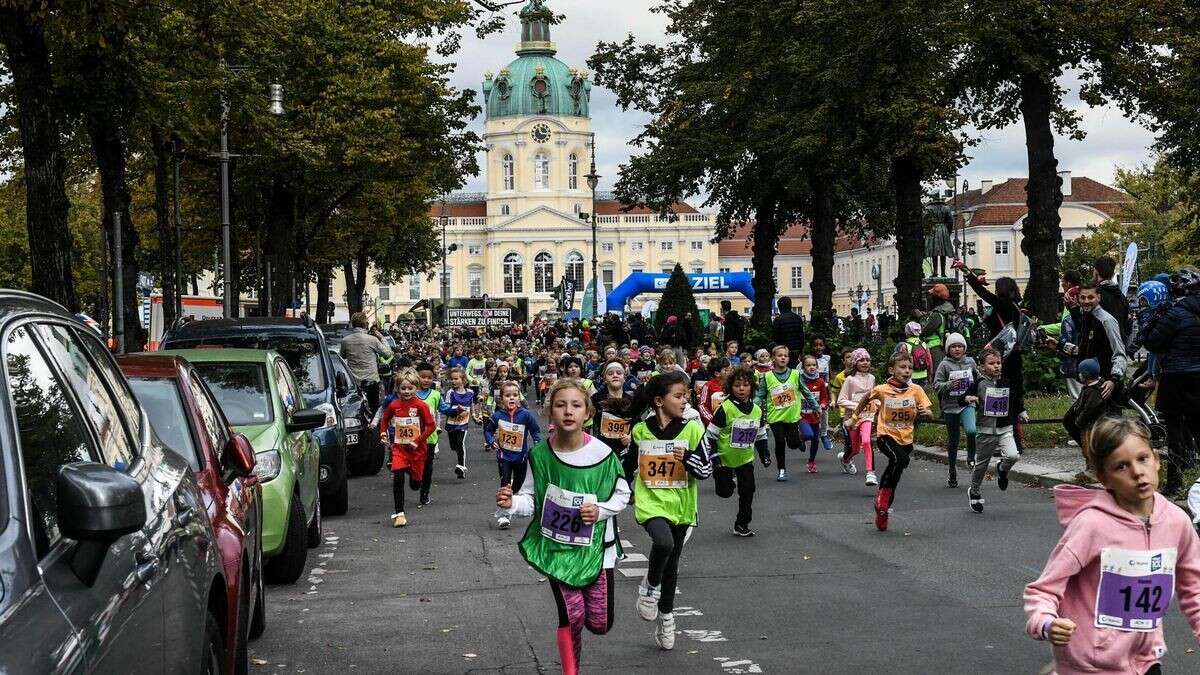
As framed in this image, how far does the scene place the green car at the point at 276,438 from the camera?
1054cm

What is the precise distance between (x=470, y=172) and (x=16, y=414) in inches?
1729

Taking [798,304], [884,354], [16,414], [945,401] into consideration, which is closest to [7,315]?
[16,414]

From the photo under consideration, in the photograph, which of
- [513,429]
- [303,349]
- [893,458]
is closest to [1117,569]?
[893,458]

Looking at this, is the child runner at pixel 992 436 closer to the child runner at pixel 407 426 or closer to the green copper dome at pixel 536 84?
the child runner at pixel 407 426

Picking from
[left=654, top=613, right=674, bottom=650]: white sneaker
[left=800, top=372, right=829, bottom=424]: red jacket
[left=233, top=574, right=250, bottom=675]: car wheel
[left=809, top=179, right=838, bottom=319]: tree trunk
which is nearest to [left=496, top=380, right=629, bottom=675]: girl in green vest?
[left=654, top=613, right=674, bottom=650]: white sneaker

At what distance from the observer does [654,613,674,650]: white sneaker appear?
835cm

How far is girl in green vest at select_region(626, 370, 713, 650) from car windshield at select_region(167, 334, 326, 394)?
25.0ft

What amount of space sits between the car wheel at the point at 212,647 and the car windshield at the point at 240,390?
21.3 ft

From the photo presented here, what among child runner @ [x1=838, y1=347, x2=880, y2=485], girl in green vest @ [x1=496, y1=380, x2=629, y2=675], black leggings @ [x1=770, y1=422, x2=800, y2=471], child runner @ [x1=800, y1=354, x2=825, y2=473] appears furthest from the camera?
child runner @ [x1=800, y1=354, x2=825, y2=473]

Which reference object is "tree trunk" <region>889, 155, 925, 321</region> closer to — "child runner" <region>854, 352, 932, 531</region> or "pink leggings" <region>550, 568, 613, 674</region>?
"child runner" <region>854, 352, 932, 531</region>

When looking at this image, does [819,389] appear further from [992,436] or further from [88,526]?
[88,526]

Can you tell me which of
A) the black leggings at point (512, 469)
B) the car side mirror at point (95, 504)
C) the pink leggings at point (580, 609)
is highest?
the car side mirror at point (95, 504)

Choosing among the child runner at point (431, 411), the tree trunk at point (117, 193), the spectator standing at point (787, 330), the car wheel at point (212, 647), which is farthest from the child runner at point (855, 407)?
the tree trunk at point (117, 193)

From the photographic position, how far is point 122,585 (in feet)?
11.9
